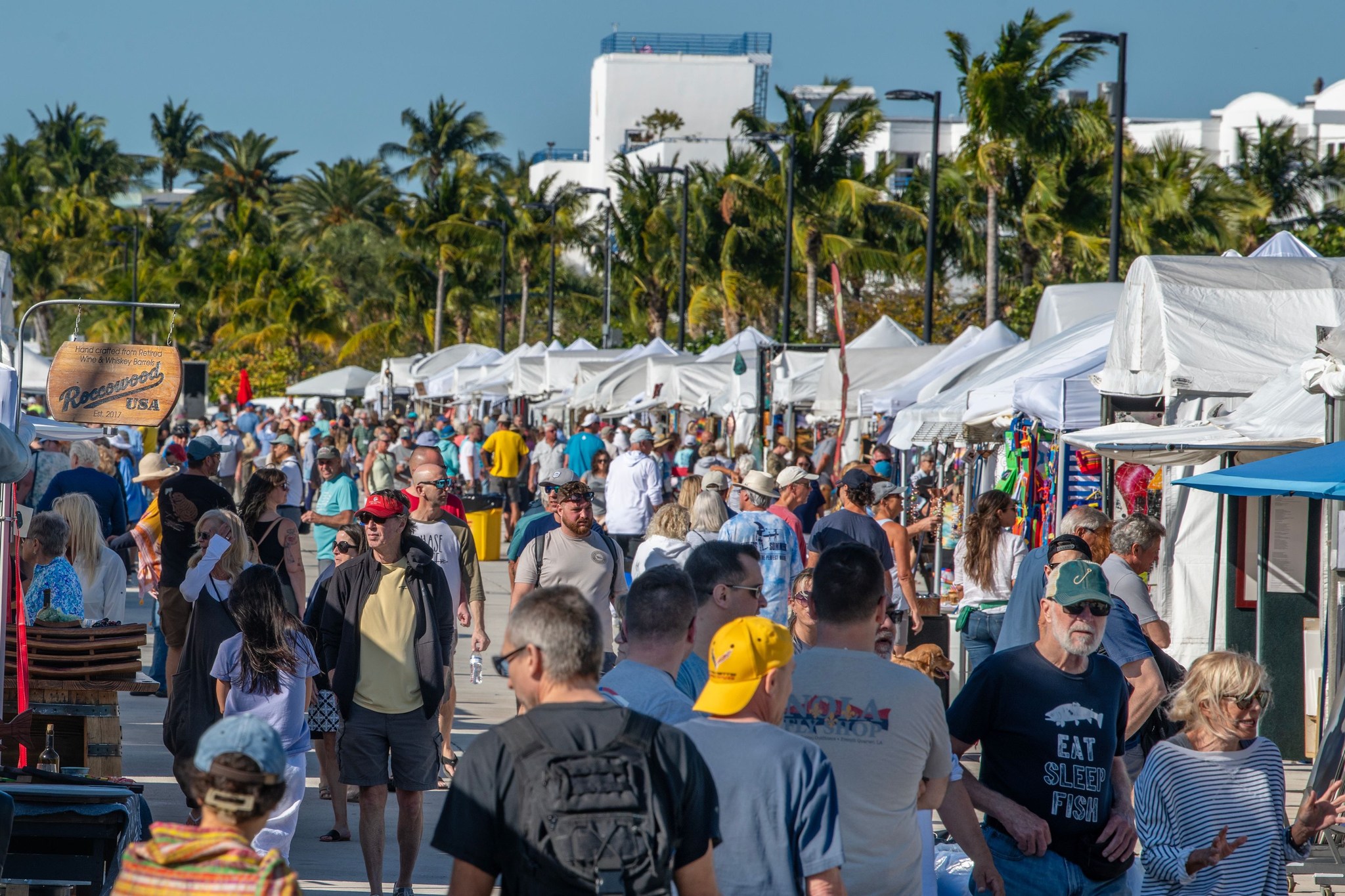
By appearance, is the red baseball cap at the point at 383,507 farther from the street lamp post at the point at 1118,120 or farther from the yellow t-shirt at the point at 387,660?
the street lamp post at the point at 1118,120

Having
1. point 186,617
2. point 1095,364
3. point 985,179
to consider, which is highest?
point 985,179

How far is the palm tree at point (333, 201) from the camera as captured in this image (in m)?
75.7

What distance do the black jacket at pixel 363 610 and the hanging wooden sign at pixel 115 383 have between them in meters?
4.07

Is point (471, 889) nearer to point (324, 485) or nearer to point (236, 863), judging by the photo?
point (236, 863)

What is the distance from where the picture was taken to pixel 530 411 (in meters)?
39.3

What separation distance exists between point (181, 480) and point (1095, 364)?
7.07 meters

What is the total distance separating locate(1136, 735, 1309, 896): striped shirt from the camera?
4.80 metres

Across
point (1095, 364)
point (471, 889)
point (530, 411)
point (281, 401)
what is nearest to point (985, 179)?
point (530, 411)

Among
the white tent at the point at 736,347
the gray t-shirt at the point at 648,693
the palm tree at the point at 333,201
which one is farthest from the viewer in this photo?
the palm tree at the point at 333,201

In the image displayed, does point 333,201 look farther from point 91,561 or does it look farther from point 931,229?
point 91,561

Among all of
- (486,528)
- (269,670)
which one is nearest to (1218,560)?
(269,670)

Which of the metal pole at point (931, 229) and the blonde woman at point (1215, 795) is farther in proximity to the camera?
the metal pole at point (931, 229)

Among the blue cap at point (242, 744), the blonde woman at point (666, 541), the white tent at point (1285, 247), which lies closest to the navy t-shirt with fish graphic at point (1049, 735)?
the blue cap at point (242, 744)

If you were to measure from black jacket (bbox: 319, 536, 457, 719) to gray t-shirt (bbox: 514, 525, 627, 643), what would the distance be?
1.47 meters
